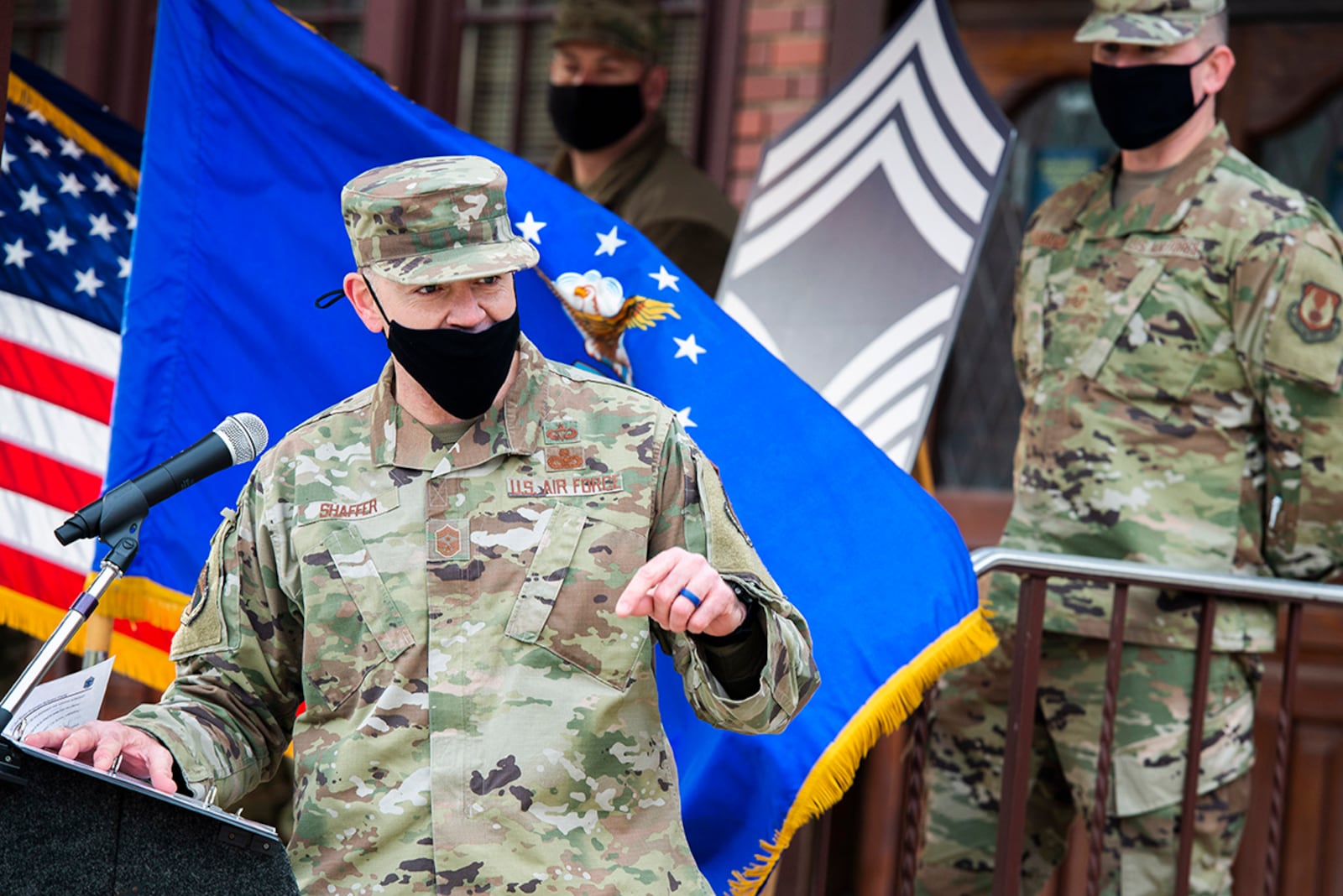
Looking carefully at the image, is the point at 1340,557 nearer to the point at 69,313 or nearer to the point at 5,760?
the point at 5,760

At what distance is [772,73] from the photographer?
4.82 meters

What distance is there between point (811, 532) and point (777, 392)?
27 centimetres

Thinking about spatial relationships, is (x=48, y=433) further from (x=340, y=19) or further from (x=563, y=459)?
(x=340, y=19)

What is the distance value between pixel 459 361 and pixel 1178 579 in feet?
5.08

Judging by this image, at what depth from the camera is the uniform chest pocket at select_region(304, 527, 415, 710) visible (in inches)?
86.0

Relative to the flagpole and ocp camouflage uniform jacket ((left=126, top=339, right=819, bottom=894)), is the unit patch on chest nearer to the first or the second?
ocp camouflage uniform jacket ((left=126, top=339, right=819, bottom=894))

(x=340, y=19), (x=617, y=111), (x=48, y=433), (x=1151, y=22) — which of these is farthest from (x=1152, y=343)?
(x=340, y=19)

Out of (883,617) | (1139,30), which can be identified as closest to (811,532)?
(883,617)

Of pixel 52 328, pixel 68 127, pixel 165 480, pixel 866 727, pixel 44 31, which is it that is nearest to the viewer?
pixel 165 480

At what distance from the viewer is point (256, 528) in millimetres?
2260

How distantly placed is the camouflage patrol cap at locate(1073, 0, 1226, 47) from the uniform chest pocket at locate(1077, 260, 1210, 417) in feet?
1.49

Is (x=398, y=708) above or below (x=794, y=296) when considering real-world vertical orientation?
below

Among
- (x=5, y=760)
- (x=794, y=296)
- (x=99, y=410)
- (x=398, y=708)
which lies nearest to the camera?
(x=5, y=760)

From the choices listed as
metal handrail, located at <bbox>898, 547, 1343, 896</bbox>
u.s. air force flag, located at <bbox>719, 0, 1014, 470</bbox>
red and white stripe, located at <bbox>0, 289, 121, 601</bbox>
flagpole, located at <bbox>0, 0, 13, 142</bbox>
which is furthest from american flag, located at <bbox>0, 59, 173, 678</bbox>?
metal handrail, located at <bbox>898, 547, 1343, 896</bbox>
